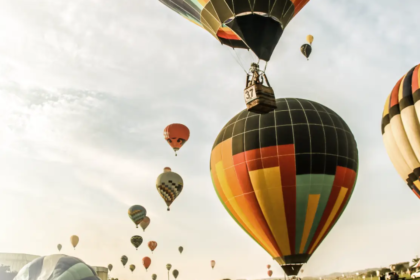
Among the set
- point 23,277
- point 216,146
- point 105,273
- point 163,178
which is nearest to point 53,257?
point 23,277

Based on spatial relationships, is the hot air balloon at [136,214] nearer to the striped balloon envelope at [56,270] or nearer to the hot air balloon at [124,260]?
the hot air balloon at [124,260]

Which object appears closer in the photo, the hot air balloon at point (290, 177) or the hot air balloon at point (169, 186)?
the hot air balloon at point (290, 177)

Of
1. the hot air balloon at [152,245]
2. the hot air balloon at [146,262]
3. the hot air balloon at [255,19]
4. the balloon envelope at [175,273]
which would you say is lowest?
the balloon envelope at [175,273]

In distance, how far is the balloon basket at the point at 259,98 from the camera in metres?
12.6

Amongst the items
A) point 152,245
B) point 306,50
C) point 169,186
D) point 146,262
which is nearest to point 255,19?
point 306,50

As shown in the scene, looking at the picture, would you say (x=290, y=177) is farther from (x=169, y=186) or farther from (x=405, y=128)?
(x=169, y=186)

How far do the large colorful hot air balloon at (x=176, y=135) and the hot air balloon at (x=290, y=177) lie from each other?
8.45 m

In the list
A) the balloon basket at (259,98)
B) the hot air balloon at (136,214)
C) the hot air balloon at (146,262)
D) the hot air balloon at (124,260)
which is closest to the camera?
the balloon basket at (259,98)

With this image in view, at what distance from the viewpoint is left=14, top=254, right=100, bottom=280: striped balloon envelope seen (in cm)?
1466

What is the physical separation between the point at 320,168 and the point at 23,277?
11274mm

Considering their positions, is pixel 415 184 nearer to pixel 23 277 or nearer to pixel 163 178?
pixel 23 277

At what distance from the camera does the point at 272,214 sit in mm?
17016

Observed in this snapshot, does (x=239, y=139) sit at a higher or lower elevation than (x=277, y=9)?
lower

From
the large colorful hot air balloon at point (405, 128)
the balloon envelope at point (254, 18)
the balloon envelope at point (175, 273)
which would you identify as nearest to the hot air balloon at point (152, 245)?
the balloon envelope at point (175, 273)
